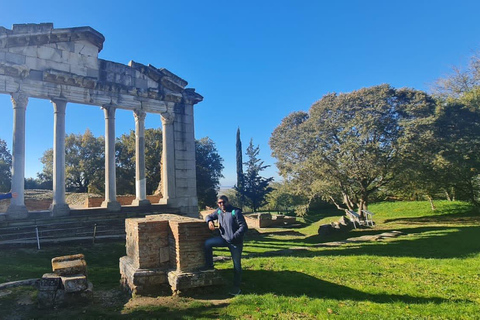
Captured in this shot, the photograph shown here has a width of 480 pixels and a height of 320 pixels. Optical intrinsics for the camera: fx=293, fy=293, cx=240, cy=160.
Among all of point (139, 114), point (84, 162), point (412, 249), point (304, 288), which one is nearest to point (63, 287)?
point (304, 288)

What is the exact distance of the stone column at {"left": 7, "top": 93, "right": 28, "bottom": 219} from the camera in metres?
11.6

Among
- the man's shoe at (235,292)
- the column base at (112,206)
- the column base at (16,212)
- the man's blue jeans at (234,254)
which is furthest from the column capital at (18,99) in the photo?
the man's shoe at (235,292)

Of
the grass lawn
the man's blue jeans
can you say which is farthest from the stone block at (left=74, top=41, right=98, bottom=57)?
the man's blue jeans

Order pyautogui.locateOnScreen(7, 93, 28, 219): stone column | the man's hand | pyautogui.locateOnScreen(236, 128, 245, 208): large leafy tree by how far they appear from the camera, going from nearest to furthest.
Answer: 1. the man's hand
2. pyautogui.locateOnScreen(7, 93, 28, 219): stone column
3. pyautogui.locateOnScreen(236, 128, 245, 208): large leafy tree

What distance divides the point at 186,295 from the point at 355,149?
46.8ft

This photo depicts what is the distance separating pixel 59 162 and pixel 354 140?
1521 centimetres

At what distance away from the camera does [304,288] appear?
5.42 meters

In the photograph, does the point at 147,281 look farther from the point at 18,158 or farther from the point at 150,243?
the point at 18,158

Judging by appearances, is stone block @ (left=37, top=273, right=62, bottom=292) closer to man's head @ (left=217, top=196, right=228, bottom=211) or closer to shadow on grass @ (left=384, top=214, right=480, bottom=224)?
man's head @ (left=217, top=196, right=228, bottom=211)

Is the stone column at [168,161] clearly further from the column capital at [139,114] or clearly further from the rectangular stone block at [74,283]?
the rectangular stone block at [74,283]

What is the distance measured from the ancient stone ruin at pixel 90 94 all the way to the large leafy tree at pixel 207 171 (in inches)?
618

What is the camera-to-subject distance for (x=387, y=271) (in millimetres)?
6785

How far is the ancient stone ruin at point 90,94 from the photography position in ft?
39.6

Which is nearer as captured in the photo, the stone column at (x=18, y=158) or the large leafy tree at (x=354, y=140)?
the stone column at (x=18, y=158)
